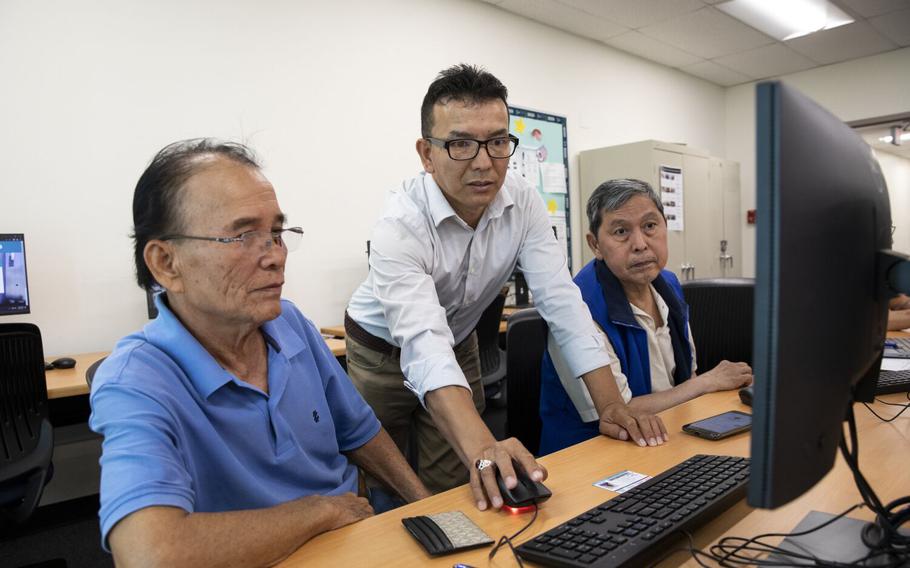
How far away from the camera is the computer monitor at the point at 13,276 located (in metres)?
2.46

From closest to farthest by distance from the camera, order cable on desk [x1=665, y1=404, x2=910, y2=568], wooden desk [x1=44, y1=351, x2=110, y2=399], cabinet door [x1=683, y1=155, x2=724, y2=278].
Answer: cable on desk [x1=665, y1=404, x2=910, y2=568] < wooden desk [x1=44, y1=351, x2=110, y2=399] < cabinet door [x1=683, y1=155, x2=724, y2=278]

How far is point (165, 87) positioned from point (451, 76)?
2079 mm

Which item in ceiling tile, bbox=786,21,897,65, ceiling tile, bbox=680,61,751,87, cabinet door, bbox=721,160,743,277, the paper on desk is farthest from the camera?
ceiling tile, bbox=680,61,751,87

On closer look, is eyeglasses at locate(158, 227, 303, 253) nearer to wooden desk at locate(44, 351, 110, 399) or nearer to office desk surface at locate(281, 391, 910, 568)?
office desk surface at locate(281, 391, 910, 568)

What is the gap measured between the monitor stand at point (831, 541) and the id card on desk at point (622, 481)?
248mm

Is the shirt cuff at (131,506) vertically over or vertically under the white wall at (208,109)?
under

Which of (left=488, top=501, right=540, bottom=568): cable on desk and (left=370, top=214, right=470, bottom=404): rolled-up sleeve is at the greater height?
(left=370, top=214, right=470, bottom=404): rolled-up sleeve

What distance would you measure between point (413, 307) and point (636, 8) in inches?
158

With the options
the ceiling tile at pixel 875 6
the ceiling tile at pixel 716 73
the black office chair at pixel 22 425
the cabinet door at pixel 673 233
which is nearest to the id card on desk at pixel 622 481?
the black office chair at pixel 22 425

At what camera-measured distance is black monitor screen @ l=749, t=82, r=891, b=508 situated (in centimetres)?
49

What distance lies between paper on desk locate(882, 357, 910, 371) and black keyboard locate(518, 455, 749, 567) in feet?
3.37

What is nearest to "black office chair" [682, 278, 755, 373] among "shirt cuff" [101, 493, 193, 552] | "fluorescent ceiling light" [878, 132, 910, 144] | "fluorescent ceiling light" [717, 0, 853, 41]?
"shirt cuff" [101, 493, 193, 552]

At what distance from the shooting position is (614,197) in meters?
1.74

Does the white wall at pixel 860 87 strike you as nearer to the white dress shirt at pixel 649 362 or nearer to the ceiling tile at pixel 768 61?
the ceiling tile at pixel 768 61
